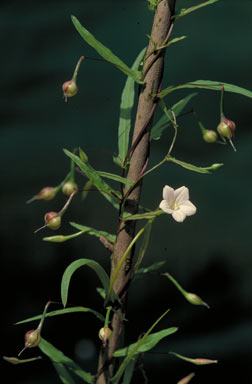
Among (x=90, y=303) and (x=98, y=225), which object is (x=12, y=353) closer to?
(x=90, y=303)

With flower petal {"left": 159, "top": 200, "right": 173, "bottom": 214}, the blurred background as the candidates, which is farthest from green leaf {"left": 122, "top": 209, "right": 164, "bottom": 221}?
the blurred background

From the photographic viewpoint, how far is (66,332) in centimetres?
88

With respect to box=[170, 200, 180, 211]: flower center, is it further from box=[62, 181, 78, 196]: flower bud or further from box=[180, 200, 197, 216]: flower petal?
box=[62, 181, 78, 196]: flower bud

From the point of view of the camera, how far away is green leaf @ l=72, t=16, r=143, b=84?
0.48 metres

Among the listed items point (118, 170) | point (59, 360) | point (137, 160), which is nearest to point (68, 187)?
point (137, 160)

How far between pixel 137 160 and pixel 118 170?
382 mm

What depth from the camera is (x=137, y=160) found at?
20.7 inches

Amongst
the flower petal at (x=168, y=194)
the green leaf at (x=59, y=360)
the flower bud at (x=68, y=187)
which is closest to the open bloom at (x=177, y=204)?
the flower petal at (x=168, y=194)

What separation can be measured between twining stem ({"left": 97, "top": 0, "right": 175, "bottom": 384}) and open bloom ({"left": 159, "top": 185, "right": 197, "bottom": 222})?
0.03 m

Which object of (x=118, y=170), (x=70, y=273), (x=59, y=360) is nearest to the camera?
(x=70, y=273)

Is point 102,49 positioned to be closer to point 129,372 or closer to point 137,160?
point 137,160

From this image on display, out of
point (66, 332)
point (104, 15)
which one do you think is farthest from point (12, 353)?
point (104, 15)

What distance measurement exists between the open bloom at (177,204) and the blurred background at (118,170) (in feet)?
1.16

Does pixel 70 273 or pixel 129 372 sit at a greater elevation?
pixel 70 273
